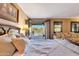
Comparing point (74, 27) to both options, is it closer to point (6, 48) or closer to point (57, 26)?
point (57, 26)

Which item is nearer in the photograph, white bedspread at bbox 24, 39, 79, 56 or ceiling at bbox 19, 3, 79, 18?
white bedspread at bbox 24, 39, 79, 56

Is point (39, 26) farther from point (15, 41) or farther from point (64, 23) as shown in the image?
point (15, 41)

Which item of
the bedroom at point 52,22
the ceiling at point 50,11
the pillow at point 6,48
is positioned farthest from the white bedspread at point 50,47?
the pillow at point 6,48

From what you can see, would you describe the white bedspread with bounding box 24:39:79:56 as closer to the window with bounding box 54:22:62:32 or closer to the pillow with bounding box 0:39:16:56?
the window with bounding box 54:22:62:32

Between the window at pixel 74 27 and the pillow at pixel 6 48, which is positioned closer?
the pillow at pixel 6 48

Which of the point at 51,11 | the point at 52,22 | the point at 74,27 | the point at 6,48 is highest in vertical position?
the point at 51,11

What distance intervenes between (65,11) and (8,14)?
2241 millimetres

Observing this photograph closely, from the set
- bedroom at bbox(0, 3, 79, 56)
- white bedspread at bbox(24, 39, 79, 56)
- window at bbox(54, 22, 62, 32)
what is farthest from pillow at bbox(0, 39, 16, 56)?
window at bbox(54, 22, 62, 32)

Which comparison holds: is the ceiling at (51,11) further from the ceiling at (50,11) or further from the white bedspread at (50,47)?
the white bedspread at (50,47)

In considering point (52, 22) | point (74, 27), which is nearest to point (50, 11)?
point (52, 22)

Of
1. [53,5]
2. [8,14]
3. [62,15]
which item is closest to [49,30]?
[62,15]

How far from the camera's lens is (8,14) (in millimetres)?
3166

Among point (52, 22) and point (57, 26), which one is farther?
point (57, 26)

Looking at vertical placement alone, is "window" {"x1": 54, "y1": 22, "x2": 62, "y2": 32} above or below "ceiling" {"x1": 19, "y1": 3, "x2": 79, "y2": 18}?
below
